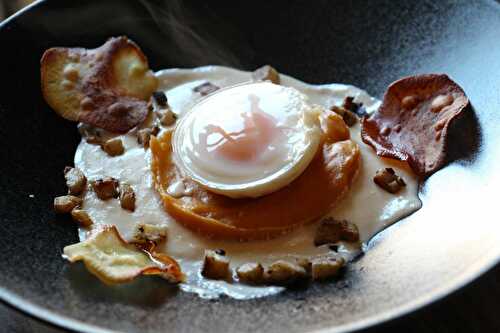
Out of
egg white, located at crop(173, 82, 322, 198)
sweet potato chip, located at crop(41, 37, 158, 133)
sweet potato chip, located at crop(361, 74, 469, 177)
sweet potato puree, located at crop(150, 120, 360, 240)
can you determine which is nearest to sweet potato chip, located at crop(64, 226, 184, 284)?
sweet potato puree, located at crop(150, 120, 360, 240)

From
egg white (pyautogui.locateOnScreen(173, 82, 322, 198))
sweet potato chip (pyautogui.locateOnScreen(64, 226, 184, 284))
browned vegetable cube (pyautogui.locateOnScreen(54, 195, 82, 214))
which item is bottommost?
browned vegetable cube (pyautogui.locateOnScreen(54, 195, 82, 214))

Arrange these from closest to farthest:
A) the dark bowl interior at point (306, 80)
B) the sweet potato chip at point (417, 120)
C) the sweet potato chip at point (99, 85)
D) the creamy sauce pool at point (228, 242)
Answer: the dark bowl interior at point (306, 80) < the creamy sauce pool at point (228, 242) < the sweet potato chip at point (417, 120) < the sweet potato chip at point (99, 85)

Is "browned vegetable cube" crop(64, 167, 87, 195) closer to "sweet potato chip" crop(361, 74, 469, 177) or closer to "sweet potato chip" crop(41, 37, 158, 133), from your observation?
"sweet potato chip" crop(41, 37, 158, 133)

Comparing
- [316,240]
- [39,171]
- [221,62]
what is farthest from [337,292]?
[221,62]

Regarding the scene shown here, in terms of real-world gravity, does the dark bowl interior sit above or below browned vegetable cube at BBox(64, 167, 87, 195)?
above

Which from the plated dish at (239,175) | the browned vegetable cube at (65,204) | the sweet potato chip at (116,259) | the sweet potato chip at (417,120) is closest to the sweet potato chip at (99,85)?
the plated dish at (239,175)

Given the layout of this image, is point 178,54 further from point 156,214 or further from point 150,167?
point 156,214

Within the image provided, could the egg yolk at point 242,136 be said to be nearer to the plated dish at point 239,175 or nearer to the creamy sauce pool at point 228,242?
the plated dish at point 239,175
